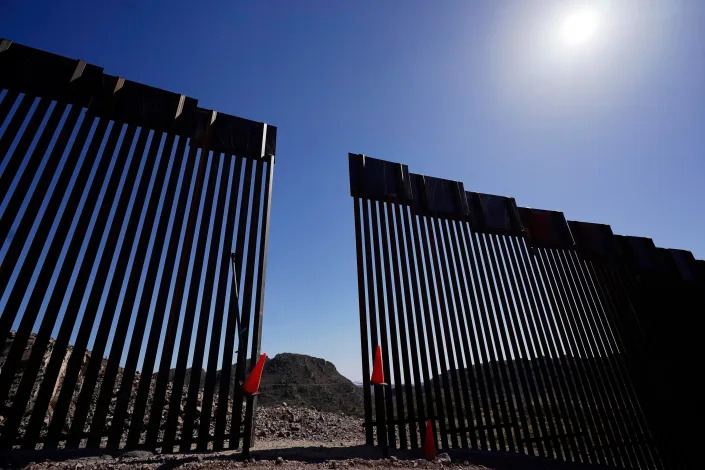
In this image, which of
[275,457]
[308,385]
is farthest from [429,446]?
[308,385]

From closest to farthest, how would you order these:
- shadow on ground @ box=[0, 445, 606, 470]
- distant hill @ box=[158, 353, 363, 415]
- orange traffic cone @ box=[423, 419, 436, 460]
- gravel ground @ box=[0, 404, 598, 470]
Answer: gravel ground @ box=[0, 404, 598, 470] < shadow on ground @ box=[0, 445, 606, 470] < orange traffic cone @ box=[423, 419, 436, 460] < distant hill @ box=[158, 353, 363, 415]

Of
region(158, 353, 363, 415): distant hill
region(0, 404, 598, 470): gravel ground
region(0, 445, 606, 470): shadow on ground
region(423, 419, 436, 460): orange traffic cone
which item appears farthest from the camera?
region(158, 353, 363, 415): distant hill

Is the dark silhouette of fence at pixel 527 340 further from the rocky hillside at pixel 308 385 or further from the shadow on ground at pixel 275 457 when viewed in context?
the rocky hillside at pixel 308 385

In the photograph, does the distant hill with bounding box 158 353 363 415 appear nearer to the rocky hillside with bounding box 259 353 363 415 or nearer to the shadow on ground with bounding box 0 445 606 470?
the rocky hillside with bounding box 259 353 363 415

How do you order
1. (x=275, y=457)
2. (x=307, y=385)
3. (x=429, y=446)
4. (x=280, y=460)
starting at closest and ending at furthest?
(x=280, y=460)
(x=275, y=457)
(x=429, y=446)
(x=307, y=385)

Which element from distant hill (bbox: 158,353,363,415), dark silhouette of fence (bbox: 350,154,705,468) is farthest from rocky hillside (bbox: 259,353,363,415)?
dark silhouette of fence (bbox: 350,154,705,468)

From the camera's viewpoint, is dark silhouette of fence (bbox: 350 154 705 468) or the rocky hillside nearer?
dark silhouette of fence (bbox: 350 154 705 468)

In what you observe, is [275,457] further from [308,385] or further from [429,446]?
[308,385]

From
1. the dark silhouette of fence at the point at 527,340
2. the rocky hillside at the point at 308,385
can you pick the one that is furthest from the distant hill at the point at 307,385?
the dark silhouette of fence at the point at 527,340

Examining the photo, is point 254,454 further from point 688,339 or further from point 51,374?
point 688,339

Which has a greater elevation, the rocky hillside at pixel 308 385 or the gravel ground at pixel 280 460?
the rocky hillside at pixel 308 385

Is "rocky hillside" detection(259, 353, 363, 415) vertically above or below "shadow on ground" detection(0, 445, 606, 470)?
above

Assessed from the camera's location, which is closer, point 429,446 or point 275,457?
point 275,457

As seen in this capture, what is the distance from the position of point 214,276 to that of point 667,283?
32.1ft
